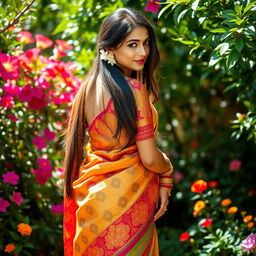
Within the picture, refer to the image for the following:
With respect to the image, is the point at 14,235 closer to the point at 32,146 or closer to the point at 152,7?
the point at 32,146

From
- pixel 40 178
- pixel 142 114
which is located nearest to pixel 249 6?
pixel 142 114

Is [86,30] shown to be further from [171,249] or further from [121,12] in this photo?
[171,249]

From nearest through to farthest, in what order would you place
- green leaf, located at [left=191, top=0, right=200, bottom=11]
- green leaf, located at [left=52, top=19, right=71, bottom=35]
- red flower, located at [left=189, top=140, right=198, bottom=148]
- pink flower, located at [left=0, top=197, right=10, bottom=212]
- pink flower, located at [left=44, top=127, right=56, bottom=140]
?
green leaf, located at [left=191, top=0, right=200, bottom=11]
pink flower, located at [left=0, top=197, right=10, bottom=212]
pink flower, located at [left=44, top=127, right=56, bottom=140]
green leaf, located at [left=52, top=19, right=71, bottom=35]
red flower, located at [left=189, top=140, right=198, bottom=148]

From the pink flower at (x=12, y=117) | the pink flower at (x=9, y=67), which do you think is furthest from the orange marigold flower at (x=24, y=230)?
the pink flower at (x=9, y=67)

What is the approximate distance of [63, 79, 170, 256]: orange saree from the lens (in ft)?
7.45

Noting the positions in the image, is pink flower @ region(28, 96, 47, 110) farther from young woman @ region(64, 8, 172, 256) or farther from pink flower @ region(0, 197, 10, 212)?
young woman @ region(64, 8, 172, 256)

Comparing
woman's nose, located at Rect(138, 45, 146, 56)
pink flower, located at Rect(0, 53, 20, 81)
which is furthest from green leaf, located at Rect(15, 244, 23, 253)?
woman's nose, located at Rect(138, 45, 146, 56)

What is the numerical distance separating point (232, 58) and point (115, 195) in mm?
816

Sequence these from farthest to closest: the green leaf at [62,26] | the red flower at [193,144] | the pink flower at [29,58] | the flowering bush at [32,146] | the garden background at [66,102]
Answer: the red flower at [193,144]
the green leaf at [62,26]
the pink flower at [29,58]
the flowering bush at [32,146]
the garden background at [66,102]

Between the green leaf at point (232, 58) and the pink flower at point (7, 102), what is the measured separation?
129cm

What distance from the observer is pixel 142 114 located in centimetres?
229

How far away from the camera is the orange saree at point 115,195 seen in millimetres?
2270

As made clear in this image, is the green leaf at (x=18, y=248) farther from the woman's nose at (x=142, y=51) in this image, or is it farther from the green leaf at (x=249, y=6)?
the green leaf at (x=249, y=6)

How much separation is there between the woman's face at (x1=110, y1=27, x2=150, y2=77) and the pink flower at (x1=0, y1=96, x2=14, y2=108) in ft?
2.78
